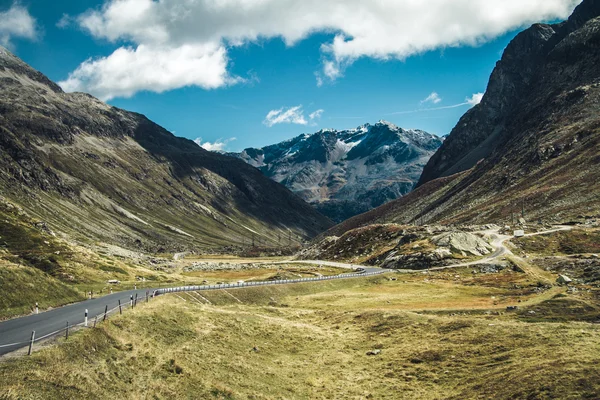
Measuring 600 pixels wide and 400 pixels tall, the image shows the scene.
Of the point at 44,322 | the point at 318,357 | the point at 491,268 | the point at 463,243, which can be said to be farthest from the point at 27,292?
the point at 463,243

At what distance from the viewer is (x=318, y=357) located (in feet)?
135

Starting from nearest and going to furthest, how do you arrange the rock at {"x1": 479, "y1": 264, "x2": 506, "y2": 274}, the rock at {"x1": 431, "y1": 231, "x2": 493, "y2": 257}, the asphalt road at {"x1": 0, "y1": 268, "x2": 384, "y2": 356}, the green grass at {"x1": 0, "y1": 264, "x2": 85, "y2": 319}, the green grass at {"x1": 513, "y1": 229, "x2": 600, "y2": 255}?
the asphalt road at {"x1": 0, "y1": 268, "x2": 384, "y2": 356} → the green grass at {"x1": 0, "y1": 264, "x2": 85, "y2": 319} → the rock at {"x1": 479, "y1": 264, "x2": 506, "y2": 274} → the green grass at {"x1": 513, "y1": 229, "x2": 600, "y2": 255} → the rock at {"x1": 431, "y1": 231, "x2": 493, "y2": 257}

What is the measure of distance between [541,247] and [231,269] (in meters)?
90.7

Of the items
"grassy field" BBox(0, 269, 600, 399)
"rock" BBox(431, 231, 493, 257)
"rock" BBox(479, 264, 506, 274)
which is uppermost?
"rock" BBox(431, 231, 493, 257)

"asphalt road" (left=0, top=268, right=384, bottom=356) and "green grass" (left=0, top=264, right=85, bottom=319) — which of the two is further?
"green grass" (left=0, top=264, right=85, bottom=319)

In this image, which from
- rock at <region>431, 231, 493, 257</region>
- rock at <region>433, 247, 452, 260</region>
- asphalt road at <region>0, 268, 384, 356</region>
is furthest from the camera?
rock at <region>431, 231, 493, 257</region>

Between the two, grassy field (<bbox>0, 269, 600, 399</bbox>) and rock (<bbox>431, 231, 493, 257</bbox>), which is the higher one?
rock (<bbox>431, 231, 493, 257</bbox>)

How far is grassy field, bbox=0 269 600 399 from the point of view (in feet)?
82.1

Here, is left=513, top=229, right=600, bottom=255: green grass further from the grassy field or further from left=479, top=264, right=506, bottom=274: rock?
the grassy field

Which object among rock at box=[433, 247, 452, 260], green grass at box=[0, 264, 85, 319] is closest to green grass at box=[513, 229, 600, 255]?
rock at box=[433, 247, 452, 260]

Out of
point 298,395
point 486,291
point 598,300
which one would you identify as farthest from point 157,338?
point 486,291

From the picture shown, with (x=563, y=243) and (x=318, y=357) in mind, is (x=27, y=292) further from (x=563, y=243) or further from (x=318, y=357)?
(x=563, y=243)

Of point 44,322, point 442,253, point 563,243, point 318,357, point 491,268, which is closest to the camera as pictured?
point 44,322

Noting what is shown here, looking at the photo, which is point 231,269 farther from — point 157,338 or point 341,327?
point 157,338
